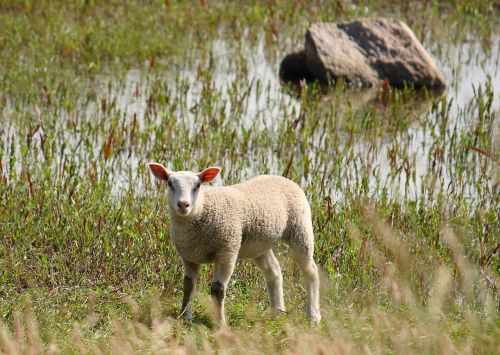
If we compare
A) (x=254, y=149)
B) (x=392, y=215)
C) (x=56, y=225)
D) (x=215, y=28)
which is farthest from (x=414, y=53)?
(x=56, y=225)

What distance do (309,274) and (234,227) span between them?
2.87 feet

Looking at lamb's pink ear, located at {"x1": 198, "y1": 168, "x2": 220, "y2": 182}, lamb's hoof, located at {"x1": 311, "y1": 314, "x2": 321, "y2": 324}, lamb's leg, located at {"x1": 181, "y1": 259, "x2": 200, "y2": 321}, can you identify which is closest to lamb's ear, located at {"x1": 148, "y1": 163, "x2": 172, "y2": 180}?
lamb's pink ear, located at {"x1": 198, "y1": 168, "x2": 220, "y2": 182}

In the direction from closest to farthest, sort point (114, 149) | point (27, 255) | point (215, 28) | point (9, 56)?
point (27, 255)
point (114, 149)
point (9, 56)
point (215, 28)

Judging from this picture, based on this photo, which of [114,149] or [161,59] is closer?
[114,149]

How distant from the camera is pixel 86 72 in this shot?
46.1ft

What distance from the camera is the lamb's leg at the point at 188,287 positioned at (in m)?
7.07

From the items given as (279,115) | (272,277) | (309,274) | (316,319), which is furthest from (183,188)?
(279,115)

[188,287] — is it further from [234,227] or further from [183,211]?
[183,211]

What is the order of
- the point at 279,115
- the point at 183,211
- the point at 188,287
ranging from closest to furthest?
1. the point at 183,211
2. the point at 188,287
3. the point at 279,115

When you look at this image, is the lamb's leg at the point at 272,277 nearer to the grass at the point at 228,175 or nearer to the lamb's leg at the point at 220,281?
the grass at the point at 228,175

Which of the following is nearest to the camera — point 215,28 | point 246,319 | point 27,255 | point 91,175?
point 246,319

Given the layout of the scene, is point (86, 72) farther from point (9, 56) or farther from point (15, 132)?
point (15, 132)

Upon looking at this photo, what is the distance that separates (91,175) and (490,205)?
3.47 metres

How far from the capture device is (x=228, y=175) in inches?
378
